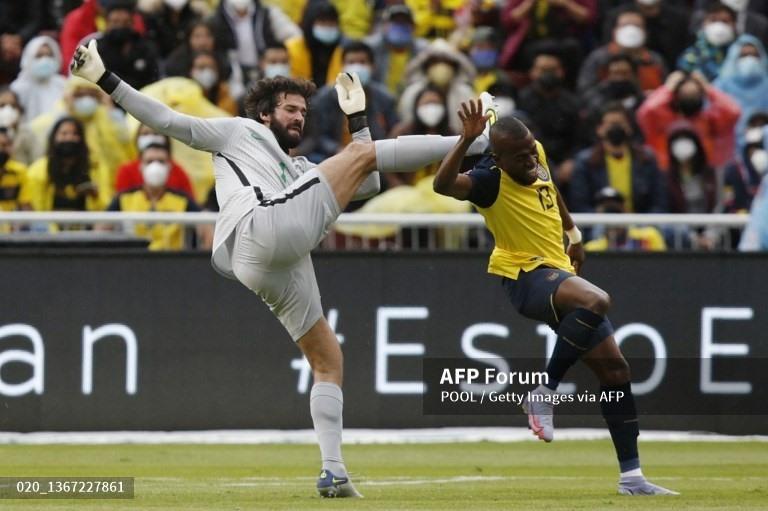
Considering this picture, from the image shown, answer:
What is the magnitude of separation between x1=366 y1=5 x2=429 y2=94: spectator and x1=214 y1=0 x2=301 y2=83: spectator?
3.09 ft

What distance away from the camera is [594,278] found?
14.5 meters

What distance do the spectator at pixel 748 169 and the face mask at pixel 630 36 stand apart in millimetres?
1502

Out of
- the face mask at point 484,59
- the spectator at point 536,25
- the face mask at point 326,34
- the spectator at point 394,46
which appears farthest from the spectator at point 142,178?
the spectator at point 536,25

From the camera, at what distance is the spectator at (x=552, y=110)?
17203 mm

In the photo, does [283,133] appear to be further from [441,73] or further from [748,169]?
[748,169]

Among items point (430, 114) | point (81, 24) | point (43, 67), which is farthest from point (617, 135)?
point (81, 24)

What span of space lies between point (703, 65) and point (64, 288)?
7643 millimetres

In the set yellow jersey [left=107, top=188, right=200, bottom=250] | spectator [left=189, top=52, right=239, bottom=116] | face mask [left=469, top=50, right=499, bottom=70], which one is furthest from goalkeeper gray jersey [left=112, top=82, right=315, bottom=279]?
face mask [left=469, top=50, right=499, bottom=70]

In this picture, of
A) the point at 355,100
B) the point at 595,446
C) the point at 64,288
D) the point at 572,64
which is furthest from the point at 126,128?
the point at 355,100

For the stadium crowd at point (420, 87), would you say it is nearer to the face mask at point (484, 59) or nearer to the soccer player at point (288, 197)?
the face mask at point (484, 59)

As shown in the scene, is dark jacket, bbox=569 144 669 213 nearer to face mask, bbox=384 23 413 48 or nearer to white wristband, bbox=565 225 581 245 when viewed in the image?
face mask, bbox=384 23 413 48

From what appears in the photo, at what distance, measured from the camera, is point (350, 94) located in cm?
962

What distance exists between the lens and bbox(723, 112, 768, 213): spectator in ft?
54.4

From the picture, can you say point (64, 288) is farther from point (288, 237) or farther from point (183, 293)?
point (288, 237)
